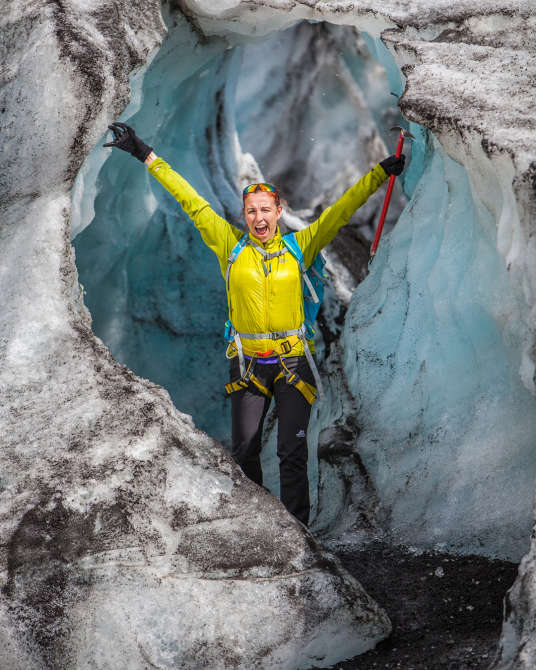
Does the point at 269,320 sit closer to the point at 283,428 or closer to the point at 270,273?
the point at 270,273

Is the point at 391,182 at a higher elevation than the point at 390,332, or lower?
higher

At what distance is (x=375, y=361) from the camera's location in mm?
5457

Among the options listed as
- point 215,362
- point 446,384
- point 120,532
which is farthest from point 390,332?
point 120,532

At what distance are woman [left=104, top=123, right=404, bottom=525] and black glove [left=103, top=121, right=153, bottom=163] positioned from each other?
13 mm

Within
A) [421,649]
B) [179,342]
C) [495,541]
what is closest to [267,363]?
[495,541]

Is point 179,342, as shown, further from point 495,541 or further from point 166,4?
point 495,541

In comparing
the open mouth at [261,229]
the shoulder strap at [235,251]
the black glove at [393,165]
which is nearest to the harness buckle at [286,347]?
the shoulder strap at [235,251]

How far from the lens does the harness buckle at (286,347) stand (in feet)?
15.4

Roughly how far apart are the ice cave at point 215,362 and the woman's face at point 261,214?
2.83 feet

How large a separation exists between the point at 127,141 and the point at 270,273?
1142 mm

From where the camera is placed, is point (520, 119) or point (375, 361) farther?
point (375, 361)

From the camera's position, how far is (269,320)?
183 inches

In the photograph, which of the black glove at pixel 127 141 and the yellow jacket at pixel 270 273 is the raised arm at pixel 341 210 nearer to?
the yellow jacket at pixel 270 273

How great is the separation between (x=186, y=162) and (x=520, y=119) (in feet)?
11.3
